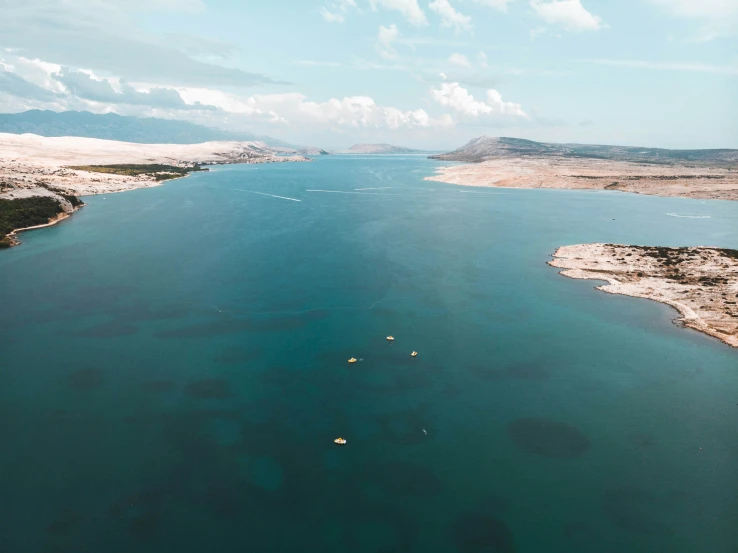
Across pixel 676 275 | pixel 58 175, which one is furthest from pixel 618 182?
pixel 58 175

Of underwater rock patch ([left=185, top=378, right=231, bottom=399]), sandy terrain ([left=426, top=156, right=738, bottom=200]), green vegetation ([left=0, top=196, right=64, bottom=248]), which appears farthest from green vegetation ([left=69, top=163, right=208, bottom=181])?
underwater rock patch ([left=185, top=378, right=231, bottom=399])

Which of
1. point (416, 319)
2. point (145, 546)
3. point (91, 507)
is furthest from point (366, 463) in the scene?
point (416, 319)

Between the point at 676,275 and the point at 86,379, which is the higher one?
the point at 676,275

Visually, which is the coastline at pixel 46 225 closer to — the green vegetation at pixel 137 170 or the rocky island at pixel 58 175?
the rocky island at pixel 58 175

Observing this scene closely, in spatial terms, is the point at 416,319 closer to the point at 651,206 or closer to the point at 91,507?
the point at 91,507

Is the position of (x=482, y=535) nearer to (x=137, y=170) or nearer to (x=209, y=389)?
(x=209, y=389)

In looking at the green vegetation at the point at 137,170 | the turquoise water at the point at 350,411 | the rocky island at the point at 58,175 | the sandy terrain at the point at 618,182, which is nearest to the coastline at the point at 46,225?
the rocky island at the point at 58,175
